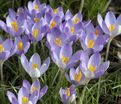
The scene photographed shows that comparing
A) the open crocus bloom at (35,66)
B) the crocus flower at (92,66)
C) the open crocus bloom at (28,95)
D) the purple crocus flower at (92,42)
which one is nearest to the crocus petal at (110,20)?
the purple crocus flower at (92,42)

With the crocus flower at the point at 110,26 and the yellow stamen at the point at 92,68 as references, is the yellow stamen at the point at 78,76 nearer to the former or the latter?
the yellow stamen at the point at 92,68

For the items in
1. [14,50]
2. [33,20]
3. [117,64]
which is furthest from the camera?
[117,64]

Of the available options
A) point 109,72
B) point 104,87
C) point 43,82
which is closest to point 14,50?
point 43,82

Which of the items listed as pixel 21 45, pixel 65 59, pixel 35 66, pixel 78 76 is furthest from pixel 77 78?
pixel 21 45

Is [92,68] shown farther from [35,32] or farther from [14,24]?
[14,24]

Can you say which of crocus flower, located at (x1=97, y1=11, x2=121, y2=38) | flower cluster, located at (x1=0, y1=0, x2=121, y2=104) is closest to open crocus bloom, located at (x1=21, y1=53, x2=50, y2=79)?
flower cluster, located at (x1=0, y1=0, x2=121, y2=104)

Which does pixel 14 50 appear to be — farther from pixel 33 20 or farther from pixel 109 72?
pixel 109 72

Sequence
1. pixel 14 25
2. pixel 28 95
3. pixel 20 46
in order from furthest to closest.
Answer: pixel 14 25 < pixel 20 46 < pixel 28 95
